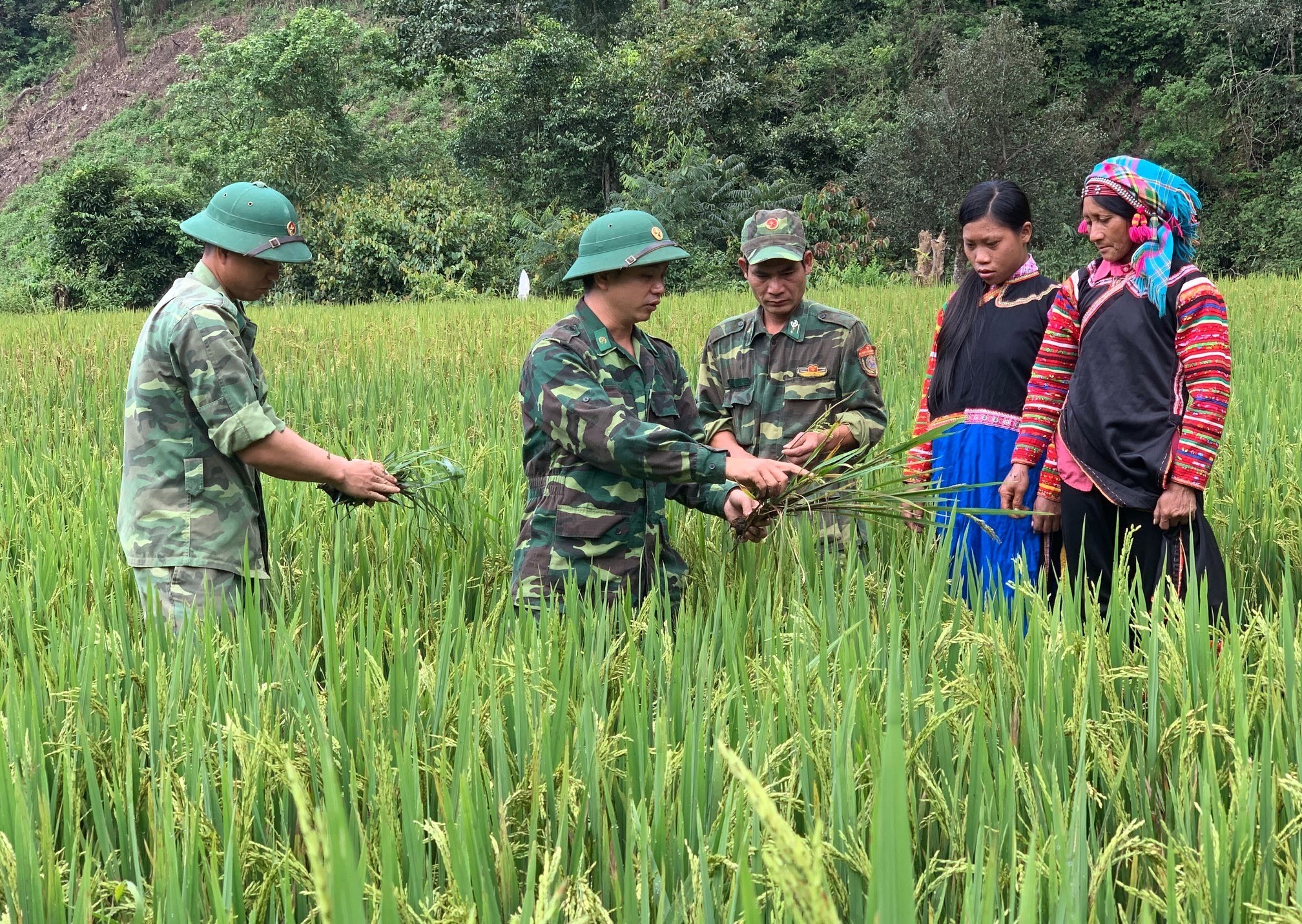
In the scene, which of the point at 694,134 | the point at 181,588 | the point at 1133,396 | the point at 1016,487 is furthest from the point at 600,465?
the point at 694,134

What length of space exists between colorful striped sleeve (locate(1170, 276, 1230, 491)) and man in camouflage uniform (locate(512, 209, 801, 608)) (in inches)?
33.1

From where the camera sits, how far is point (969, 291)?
3.20 metres

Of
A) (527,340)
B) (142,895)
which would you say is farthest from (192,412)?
(527,340)

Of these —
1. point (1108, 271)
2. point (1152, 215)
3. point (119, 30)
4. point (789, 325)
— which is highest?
point (119, 30)

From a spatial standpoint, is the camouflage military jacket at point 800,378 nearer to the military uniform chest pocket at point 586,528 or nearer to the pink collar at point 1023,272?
the pink collar at point 1023,272

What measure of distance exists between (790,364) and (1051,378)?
0.69m

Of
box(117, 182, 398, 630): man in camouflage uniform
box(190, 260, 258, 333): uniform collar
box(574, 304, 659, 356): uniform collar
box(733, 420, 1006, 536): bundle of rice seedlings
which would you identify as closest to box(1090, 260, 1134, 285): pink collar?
box(733, 420, 1006, 536): bundle of rice seedlings

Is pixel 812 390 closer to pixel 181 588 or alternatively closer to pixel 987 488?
pixel 987 488

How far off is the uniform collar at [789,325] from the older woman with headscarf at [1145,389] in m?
0.74

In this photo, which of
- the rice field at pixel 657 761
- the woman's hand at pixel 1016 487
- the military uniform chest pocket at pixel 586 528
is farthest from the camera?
the woman's hand at pixel 1016 487

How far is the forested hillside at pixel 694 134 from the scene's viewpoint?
19.4 m

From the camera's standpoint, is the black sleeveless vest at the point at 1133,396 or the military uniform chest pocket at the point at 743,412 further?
the military uniform chest pocket at the point at 743,412

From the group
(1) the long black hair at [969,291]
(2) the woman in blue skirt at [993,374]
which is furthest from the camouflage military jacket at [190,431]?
(1) the long black hair at [969,291]

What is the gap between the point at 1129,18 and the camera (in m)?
23.9
